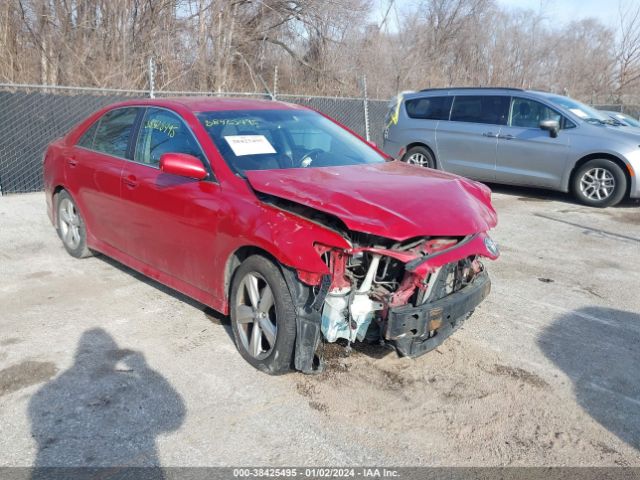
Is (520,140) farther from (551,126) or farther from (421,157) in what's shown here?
(421,157)

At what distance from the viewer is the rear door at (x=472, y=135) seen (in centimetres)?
995

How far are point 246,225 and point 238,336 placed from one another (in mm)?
773

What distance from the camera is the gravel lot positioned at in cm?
291

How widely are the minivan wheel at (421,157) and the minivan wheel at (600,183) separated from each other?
2.53m

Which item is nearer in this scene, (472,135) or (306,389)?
(306,389)

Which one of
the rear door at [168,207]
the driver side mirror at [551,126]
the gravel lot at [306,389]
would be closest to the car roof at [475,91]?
the driver side mirror at [551,126]

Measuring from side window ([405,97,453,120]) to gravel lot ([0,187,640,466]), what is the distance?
234 inches

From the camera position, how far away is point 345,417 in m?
3.19

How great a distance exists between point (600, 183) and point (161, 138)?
7265 millimetres

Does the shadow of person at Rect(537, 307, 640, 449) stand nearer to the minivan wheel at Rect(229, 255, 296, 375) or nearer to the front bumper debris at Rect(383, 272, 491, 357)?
the front bumper debris at Rect(383, 272, 491, 357)

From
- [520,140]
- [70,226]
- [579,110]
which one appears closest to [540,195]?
[520,140]

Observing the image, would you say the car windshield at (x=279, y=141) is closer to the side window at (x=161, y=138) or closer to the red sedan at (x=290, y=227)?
the red sedan at (x=290, y=227)

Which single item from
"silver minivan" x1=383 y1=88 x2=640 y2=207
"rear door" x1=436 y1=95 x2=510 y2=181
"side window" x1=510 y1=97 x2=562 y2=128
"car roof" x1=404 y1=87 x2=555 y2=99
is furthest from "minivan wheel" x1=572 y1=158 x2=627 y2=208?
"car roof" x1=404 y1=87 x2=555 y2=99

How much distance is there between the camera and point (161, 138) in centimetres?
449
